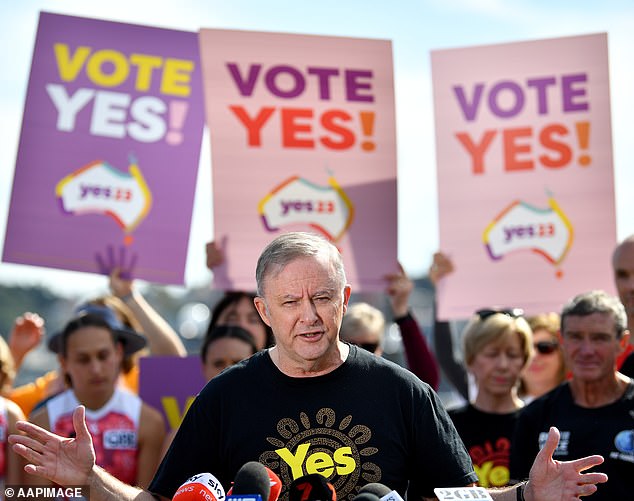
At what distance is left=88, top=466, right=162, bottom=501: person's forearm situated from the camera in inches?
140

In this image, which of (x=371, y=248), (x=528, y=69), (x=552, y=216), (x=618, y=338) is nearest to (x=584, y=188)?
(x=552, y=216)

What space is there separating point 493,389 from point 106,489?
287cm

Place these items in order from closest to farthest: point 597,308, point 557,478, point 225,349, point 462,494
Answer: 1. point 462,494
2. point 557,478
3. point 597,308
4. point 225,349

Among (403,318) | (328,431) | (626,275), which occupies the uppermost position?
(626,275)

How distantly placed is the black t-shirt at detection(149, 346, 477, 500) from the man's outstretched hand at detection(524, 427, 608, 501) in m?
0.22

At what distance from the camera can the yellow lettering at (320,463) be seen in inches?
141

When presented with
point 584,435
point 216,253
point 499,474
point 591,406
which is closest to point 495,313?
point 499,474

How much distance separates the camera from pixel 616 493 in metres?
4.80

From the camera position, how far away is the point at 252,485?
9.74 ft

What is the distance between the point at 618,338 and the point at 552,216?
174 centimetres

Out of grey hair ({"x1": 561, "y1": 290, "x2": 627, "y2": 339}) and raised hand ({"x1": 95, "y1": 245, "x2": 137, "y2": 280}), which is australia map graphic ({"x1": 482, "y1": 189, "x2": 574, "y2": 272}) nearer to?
grey hair ({"x1": 561, "y1": 290, "x2": 627, "y2": 339})

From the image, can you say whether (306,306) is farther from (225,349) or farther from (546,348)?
(546,348)

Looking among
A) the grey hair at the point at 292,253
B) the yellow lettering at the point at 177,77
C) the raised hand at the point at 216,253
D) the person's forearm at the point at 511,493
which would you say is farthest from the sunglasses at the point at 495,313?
the grey hair at the point at 292,253

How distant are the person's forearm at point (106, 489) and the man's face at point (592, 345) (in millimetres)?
2361
